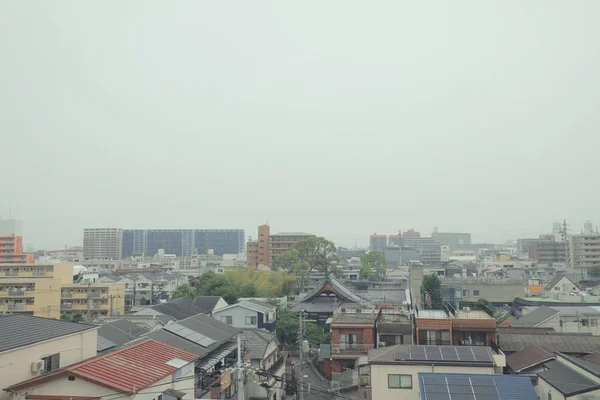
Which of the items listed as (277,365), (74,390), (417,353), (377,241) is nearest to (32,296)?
(277,365)

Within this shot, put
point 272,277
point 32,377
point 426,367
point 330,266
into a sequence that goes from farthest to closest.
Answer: point 330,266 < point 272,277 < point 426,367 < point 32,377

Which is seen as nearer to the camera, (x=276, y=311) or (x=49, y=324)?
(x=49, y=324)

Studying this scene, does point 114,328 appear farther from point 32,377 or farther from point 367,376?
point 367,376

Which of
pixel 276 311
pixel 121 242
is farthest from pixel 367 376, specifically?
pixel 121 242

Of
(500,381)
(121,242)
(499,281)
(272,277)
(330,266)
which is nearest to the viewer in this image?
(500,381)

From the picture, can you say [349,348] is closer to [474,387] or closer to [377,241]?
[474,387]

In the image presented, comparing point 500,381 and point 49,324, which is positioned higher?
point 49,324
